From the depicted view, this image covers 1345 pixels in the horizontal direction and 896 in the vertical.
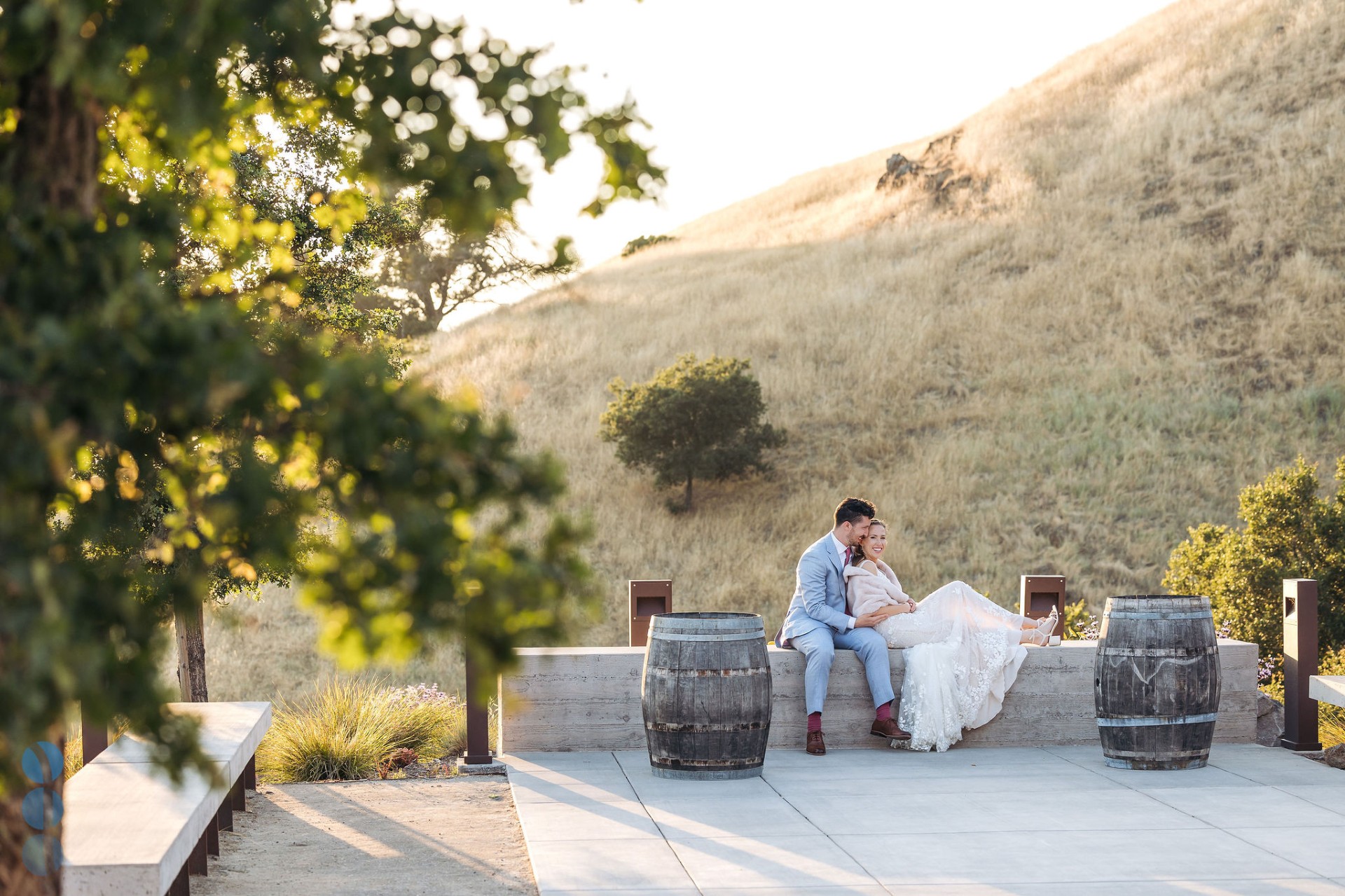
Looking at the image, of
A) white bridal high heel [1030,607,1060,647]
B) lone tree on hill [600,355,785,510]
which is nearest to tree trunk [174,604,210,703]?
white bridal high heel [1030,607,1060,647]

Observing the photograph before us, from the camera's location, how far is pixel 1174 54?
133ft

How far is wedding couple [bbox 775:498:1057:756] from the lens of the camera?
825 centimetres

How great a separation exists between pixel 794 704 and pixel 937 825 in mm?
2202

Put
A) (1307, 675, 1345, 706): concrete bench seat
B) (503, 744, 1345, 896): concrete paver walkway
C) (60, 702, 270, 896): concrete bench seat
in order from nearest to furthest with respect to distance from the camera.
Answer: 1. (60, 702, 270, 896): concrete bench seat
2. (503, 744, 1345, 896): concrete paver walkway
3. (1307, 675, 1345, 706): concrete bench seat

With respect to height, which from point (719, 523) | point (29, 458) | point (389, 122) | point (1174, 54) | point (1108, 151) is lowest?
point (719, 523)

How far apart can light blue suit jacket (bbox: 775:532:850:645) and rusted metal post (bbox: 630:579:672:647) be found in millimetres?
985

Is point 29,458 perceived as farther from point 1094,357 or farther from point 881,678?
point 1094,357

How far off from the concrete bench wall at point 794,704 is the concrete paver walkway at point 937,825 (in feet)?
0.62

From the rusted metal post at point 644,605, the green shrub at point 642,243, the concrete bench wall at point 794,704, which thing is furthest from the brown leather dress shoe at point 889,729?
the green shrub at point 642,243

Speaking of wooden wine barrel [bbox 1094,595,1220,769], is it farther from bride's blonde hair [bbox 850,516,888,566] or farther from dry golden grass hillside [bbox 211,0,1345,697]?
dry golden grass hillside [bbox 211,0,1345,697]

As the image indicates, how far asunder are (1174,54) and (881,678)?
3773cm

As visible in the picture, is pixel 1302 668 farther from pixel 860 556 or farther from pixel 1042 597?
pixel 860 556

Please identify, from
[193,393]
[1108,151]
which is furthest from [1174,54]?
[193,393]

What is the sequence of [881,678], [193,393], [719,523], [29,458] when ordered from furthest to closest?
[719,523] < [881,678] < [193,393] < [29,458]
